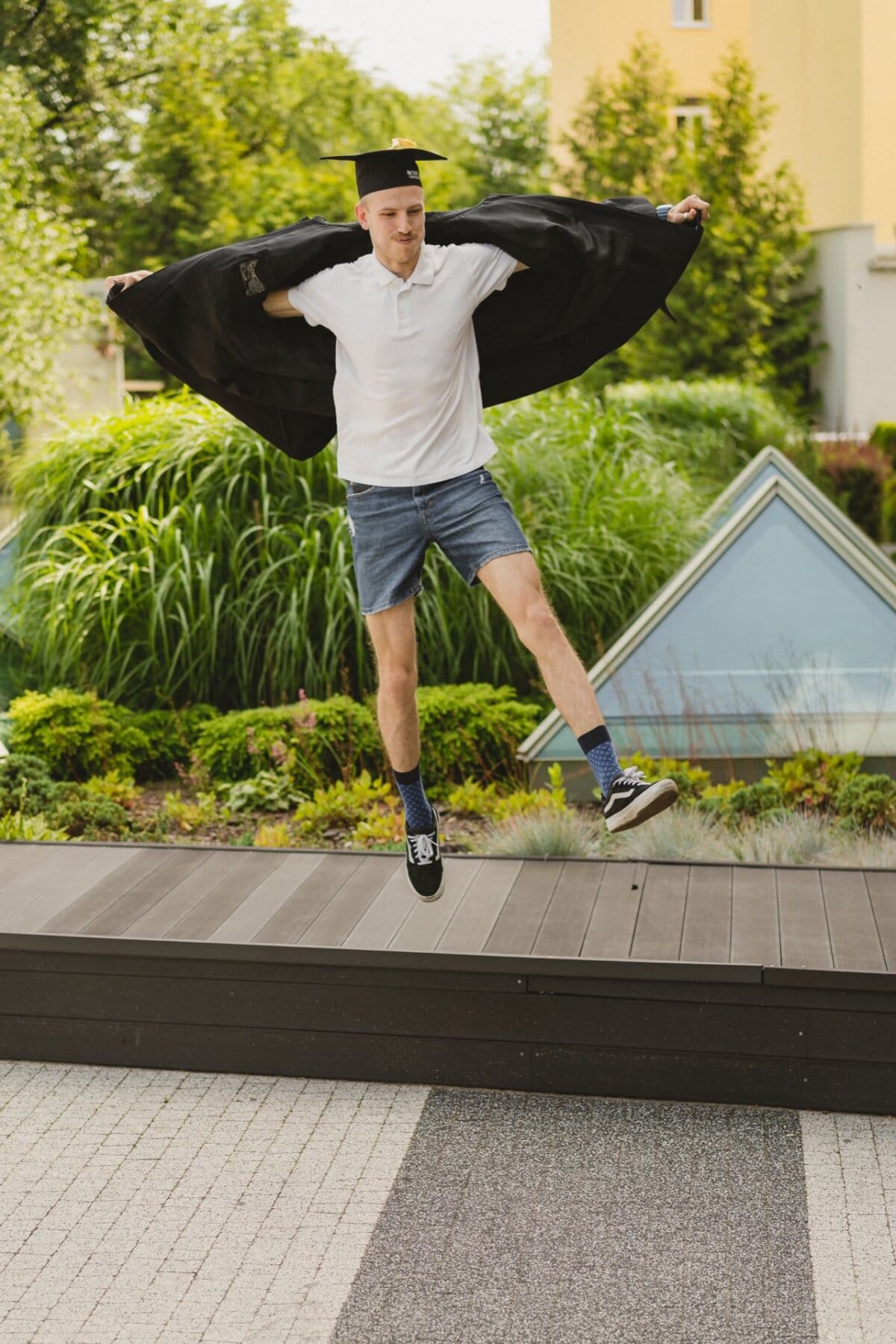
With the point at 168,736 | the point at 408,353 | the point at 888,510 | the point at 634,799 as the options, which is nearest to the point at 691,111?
the point at 888,510

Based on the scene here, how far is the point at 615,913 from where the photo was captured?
3852 mm

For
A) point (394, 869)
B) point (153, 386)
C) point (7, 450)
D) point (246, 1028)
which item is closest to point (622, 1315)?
point (246, 1028)

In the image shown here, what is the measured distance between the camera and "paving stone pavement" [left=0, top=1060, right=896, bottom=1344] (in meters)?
2.78

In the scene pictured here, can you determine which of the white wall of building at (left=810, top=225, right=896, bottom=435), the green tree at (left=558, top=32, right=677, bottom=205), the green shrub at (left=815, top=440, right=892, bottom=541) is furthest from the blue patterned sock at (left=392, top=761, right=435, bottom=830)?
the green tree at (left=558, top=32, right=677, bottom=205)

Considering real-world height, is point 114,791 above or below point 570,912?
below

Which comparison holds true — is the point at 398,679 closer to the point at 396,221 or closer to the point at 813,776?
the point at 396,221

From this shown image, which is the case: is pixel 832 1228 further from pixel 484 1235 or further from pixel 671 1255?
pixel 484 1235

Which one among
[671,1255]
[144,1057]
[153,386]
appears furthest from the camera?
[153,386]

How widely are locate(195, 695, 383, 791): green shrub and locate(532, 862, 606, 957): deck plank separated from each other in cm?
162

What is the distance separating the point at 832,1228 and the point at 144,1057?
183 centimetres

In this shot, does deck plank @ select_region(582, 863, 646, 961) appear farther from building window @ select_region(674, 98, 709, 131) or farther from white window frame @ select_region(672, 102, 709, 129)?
white window frame @ select_region(672, 102, 709, 129)

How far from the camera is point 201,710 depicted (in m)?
6.21

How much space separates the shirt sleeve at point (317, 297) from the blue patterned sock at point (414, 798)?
3.76 feet

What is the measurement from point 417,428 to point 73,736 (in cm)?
299
